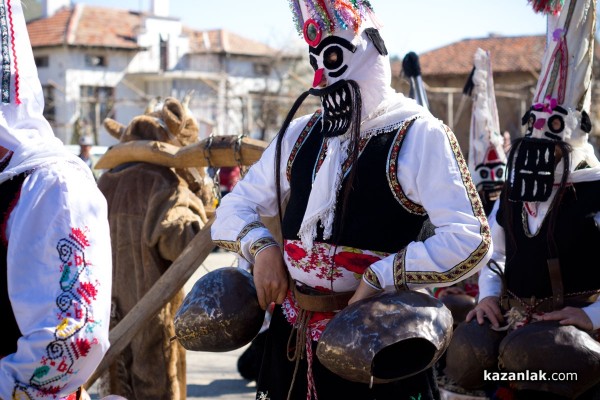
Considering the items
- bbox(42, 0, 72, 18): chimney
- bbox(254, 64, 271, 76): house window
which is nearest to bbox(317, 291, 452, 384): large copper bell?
bbox(254, 64, 271, 76): house window

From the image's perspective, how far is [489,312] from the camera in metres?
4.06

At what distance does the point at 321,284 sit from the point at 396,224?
0.32m

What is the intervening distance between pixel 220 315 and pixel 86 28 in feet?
127

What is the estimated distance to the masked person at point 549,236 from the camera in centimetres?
368

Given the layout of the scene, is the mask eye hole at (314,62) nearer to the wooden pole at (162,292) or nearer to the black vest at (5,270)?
the black vest at (5,270)

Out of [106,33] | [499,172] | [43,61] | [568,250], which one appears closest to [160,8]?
[106,33]

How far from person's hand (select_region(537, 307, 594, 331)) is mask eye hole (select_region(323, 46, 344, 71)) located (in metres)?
1.55

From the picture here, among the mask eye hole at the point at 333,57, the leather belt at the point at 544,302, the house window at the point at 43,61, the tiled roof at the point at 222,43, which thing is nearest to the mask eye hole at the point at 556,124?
the leather belt at the point at 544,302

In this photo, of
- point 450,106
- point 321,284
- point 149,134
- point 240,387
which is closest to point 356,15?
point 321,284

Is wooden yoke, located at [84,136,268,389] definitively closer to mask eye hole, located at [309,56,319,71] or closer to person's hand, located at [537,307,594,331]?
mask eye hole, located at [309,56,319,71]

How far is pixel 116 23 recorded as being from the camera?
4112 centimetres

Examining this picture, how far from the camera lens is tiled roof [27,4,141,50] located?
38219mm

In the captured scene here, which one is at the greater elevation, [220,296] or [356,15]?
[356,15]

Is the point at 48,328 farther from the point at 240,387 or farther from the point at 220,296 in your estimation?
the point at 240,387
